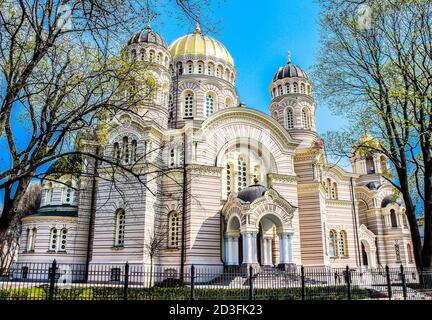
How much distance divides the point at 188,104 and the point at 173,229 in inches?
421

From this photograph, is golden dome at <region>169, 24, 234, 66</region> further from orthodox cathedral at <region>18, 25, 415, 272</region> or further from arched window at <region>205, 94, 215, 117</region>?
arched window at <region>205, 94, 215, 117</region>

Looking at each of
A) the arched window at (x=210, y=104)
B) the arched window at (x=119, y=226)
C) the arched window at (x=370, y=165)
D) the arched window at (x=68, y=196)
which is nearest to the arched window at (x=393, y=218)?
the arched window at (x=370, y=165)

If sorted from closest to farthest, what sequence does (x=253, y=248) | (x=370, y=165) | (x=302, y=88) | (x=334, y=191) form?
(x=253, y=248) → (x=334, y=191) → (x=302, y=88) → (x=370, y=165)

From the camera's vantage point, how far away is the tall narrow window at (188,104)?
91.7 feet

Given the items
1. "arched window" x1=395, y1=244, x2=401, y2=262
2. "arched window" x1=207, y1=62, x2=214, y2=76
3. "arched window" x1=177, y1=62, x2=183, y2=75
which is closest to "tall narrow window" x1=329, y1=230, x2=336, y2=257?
"arched window" x1=395, y1=244, x2=401, y2=262

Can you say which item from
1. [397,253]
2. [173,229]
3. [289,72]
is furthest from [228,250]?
[397,253]

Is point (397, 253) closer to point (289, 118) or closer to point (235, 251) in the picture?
point (289, 118)

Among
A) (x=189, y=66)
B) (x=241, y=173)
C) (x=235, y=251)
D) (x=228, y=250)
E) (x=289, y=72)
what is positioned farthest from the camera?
(x=289, y=72)

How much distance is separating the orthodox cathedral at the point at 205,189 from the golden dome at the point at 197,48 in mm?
105

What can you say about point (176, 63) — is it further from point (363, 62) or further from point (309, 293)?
point (309, 293)

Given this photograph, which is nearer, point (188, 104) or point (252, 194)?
point (252, 194)

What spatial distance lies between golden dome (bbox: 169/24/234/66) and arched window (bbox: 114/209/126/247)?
14.4m

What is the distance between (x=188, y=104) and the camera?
28344 mm
